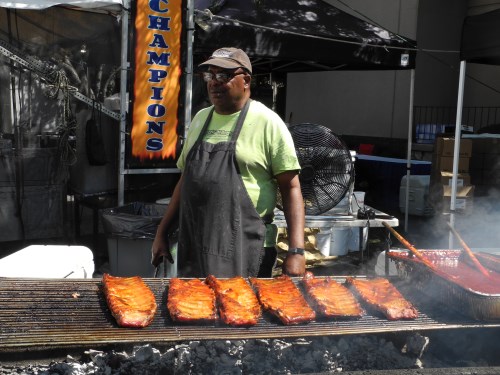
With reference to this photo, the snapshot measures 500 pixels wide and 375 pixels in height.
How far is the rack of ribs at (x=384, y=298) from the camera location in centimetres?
288

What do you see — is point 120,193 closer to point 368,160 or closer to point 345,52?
point 345,52

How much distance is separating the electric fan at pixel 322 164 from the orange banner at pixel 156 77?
5.36 feet

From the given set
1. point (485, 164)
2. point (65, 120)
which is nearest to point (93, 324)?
point (65, 120)

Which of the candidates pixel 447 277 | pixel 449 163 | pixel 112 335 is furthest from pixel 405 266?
pixel 449 163

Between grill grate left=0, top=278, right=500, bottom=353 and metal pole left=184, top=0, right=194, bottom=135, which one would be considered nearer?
grill grate left=0, top=278, right=500, bottom=353

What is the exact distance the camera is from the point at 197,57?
7738 mm

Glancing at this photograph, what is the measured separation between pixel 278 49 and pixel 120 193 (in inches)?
117

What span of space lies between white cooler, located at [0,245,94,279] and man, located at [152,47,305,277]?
4.05 ft

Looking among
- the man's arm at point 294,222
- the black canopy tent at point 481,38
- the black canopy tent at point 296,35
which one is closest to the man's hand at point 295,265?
the man's arm at point 294,222

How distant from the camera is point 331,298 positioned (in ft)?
9.78

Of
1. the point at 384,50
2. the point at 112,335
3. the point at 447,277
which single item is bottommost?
the point at 112,335

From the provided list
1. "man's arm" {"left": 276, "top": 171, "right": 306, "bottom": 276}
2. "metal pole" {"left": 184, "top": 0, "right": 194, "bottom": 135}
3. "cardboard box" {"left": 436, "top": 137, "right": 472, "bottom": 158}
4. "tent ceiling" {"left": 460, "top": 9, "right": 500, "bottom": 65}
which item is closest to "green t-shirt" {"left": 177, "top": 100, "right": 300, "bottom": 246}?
"man's arm" {"left": 276, "top": 171, "right": 306, "bottom": 276}

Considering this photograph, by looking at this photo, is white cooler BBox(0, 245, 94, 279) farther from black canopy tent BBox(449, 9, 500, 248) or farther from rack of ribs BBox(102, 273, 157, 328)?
black canopy tent BBox(449, 9, 500, 248)

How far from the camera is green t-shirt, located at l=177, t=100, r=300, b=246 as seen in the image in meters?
3.23
